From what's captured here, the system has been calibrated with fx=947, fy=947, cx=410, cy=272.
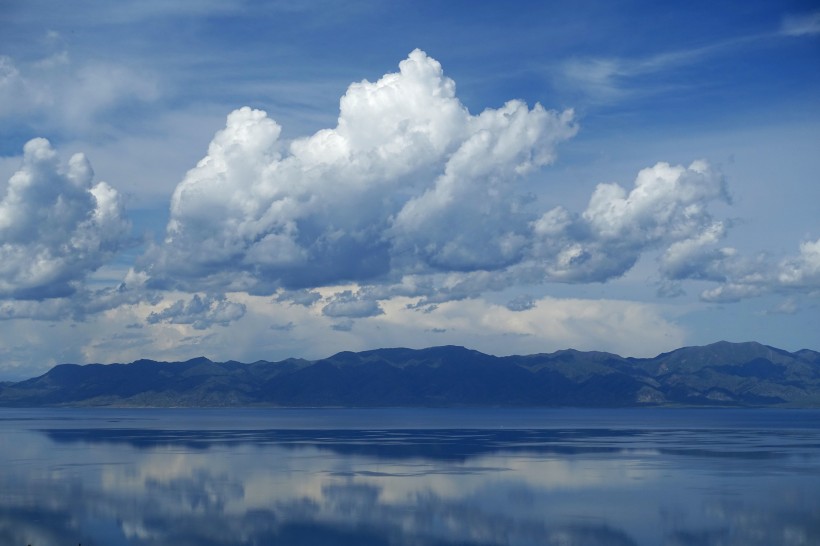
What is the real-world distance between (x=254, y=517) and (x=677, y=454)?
91.1 metres

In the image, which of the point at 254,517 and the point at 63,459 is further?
the point at 63,459

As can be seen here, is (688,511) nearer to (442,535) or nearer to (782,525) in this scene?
(782,525)

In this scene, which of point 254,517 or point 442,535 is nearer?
point 442,535

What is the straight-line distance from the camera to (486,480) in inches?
4385

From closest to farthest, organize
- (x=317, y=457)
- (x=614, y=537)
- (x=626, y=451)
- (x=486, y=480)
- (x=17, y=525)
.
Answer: (x=614, y=537), (x=17, y=525), (x=486, y=480), (x=317, y=457), (x=626, y=451)

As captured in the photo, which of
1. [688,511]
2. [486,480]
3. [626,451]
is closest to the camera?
[688,511]

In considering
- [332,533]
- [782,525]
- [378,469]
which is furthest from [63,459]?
[782,525]

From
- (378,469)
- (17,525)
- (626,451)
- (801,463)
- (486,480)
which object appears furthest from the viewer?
(626,451)

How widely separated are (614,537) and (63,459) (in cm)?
9787

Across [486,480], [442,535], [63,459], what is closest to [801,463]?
[486,480]

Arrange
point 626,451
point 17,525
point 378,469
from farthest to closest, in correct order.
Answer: point 626,451, point 378,469, point 17,525

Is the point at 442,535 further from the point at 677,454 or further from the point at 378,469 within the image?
the point at 677,454

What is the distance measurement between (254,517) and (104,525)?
12665mm

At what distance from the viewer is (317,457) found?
482 ft
